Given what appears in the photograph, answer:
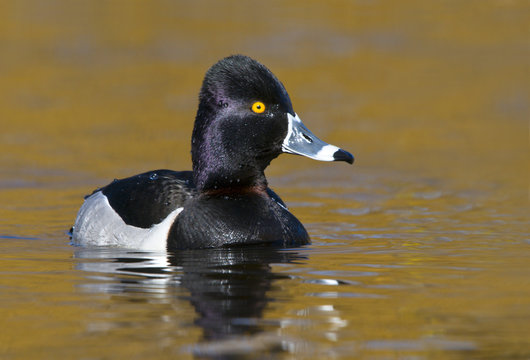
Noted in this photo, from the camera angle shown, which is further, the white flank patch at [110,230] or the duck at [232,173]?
the white flank patch at [110,230]

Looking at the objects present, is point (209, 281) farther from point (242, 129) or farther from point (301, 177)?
point (301, 177)

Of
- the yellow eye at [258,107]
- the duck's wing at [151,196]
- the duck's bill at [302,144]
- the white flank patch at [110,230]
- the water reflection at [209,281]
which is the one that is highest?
the yellow eye at [258,107]

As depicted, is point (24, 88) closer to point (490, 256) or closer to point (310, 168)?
point (310, 168)

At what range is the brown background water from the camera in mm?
6027

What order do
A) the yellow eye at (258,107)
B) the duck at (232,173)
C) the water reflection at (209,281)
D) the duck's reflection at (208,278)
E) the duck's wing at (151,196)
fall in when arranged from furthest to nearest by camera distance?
the duck's wing at (151,196) → the yellow eye at (258,107) → the duck at (232,173) → the duck's reflection at (208,278) → the water reflection at (209,281)

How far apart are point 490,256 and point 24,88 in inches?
472

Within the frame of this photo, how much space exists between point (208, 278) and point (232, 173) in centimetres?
155

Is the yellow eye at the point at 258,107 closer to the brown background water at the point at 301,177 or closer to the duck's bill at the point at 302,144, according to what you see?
the duck's bill at the point at 302,144

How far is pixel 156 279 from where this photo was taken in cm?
741

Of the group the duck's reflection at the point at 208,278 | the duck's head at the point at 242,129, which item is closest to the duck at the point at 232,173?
the duck's head at the point at 242,129

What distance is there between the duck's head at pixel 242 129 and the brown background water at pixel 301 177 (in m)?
0.79

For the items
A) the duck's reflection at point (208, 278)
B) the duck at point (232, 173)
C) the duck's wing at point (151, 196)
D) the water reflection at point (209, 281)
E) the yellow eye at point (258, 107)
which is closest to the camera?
the water reflection at point (209, 281)

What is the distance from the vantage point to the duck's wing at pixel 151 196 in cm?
888

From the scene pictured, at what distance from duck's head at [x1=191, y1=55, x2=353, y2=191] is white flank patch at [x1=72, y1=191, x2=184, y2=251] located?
49 cm
